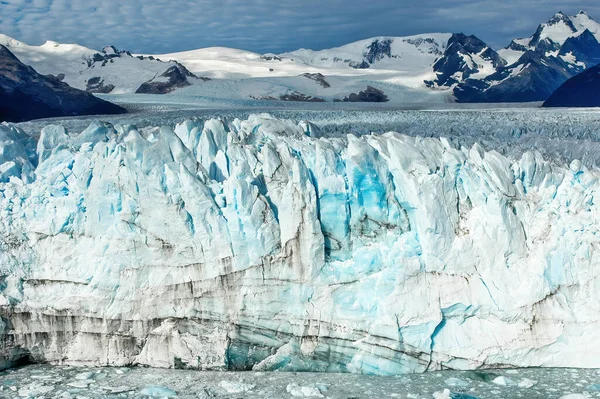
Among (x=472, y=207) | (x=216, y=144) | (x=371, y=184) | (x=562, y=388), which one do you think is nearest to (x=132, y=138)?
(x=216, y=144)

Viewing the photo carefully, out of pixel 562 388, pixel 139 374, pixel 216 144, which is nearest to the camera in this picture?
pixel 562 388

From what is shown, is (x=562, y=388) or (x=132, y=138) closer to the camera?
(x=562, y=388)

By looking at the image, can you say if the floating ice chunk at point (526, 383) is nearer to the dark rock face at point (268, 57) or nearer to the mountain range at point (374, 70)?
the mountain range at point (374, 70)

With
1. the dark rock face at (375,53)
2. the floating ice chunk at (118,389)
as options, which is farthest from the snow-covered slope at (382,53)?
the floating ice chunk at (118,389)

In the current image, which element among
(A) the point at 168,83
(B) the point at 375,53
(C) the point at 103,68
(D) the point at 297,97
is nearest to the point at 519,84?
(D) the point at 297,97

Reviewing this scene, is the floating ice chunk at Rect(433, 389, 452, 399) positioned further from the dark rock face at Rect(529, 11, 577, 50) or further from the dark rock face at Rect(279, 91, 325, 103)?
the dark rock face at Rect(529, 11, 577, 50)

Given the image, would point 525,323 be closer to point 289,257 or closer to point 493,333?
point 493,333

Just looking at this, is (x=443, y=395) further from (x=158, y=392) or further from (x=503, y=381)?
(x=158, y=392)
